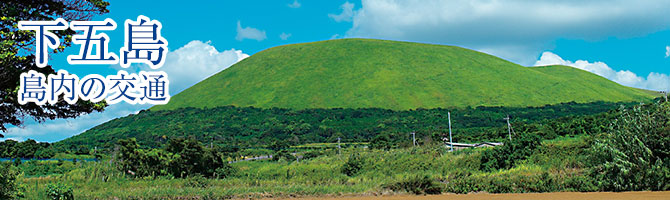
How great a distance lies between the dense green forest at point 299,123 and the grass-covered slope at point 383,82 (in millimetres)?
5009

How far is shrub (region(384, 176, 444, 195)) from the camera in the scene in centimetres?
2130

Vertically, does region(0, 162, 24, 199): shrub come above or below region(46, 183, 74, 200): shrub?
above

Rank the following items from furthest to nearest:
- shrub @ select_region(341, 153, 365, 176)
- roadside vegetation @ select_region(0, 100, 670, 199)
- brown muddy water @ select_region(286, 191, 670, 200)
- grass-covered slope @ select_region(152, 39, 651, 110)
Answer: grass-covered slope @ select_region(152, 39, 651, 110)
shrub @ select_region(341, 153, 365, 176)
roadside vegetation @ select_region(0, 100, 670, 199)
brown muddy water @ select_region(286, 191, 670, 200)

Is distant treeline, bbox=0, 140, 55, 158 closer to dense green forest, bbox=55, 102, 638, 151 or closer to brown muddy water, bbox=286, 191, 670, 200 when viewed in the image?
dense green forest, bbox=55, 102, 638, 151

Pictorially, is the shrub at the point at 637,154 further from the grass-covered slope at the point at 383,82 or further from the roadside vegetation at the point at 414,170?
the grass-covered slope at the point at 383,82

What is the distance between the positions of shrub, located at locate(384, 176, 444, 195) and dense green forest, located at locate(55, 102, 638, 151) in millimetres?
82656

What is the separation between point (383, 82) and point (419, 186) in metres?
124

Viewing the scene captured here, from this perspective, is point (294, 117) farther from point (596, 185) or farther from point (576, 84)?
point (596, 185)

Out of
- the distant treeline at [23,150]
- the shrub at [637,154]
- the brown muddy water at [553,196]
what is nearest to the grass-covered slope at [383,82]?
the distant treeline at [23,150]

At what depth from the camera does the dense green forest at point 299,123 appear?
4476 inches

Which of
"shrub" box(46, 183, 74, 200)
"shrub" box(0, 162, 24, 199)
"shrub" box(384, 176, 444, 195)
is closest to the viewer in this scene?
"shrub" box(0, 162, 24, 199)

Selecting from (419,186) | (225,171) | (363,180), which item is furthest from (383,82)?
(419,186)

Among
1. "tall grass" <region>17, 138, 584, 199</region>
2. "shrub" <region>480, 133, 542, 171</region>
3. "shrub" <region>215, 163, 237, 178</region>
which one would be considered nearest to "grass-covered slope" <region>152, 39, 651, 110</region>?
"tall grass" <region>17, 138, 584, 199</region>

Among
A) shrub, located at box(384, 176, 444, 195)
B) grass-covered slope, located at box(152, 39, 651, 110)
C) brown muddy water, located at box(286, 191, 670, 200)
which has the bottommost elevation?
brown muddy water, located at box(286, 191, 670, 200)
